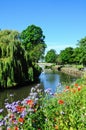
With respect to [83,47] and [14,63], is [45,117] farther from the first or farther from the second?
[83,47]

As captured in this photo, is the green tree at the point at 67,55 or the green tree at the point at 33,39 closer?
the green tree at the point at 33,39

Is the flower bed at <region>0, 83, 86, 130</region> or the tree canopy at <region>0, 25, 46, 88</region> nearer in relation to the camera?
the flower bed at <region>0, 83, 86, 130</region>

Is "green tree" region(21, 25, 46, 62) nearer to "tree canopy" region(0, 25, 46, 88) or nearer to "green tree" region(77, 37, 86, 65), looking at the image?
"green tree" region(77, 37, 86, 65)

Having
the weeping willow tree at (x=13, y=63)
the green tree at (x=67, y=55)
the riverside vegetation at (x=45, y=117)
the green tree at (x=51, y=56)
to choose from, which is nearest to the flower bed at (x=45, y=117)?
the riverside vegetation at (x=45, y=117)

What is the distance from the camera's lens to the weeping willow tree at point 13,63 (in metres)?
31.3

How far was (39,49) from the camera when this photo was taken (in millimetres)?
72938

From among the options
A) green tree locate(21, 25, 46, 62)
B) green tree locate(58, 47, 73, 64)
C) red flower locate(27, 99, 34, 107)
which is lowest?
red flower locate(27, 99, 34, 107)

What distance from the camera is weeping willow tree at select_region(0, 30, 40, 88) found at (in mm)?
31281

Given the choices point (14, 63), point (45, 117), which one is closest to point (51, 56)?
point (14, 63)

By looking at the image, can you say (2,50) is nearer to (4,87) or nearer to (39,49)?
(4,87)

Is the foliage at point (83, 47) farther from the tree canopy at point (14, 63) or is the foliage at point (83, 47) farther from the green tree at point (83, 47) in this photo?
the tree canopy at point (14, 63)

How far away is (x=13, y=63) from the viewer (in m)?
32.6

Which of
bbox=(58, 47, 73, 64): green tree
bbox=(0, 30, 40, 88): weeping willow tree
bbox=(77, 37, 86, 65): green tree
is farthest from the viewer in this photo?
bbox=(58, 47, 73, 64): green tree

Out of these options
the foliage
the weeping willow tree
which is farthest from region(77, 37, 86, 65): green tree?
the weeping willow tree
